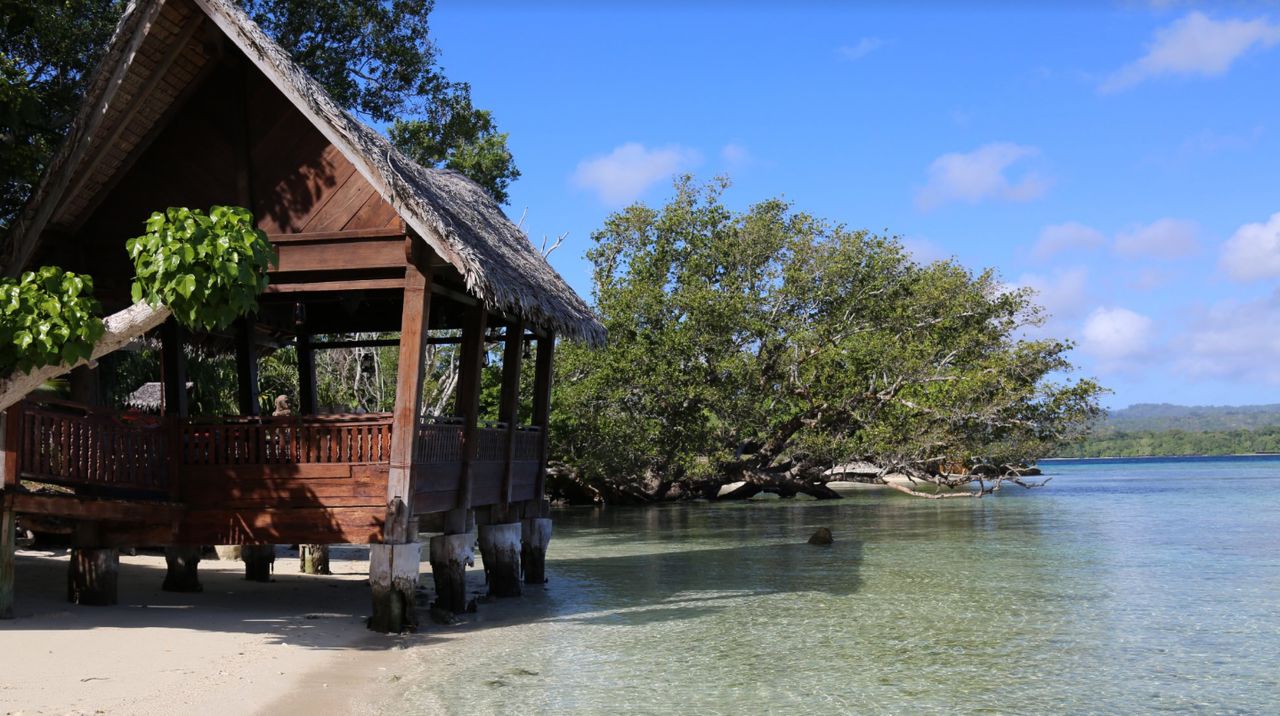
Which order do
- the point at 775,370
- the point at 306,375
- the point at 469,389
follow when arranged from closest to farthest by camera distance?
the point at 469,389
the point at 306,375
the point at 775,370

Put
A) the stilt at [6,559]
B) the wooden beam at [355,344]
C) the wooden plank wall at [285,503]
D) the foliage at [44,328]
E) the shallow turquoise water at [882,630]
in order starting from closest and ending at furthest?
the foliage at [44,328] < the shallow turquoise water at [882,630] < the stilt at [6,559] < the wooden plank wall at [285,503] < the wooden beam at [355,344]

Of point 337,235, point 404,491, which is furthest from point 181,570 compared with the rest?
point 337,235

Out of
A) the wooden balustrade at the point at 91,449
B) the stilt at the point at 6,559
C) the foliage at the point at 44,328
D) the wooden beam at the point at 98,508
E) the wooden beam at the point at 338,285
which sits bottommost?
the stilt at the point at 6,559

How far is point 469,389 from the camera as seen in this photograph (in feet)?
32.0

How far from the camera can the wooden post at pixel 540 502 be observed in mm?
12383

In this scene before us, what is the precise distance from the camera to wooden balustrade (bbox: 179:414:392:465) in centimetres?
855

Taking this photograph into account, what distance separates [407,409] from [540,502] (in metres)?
4.33

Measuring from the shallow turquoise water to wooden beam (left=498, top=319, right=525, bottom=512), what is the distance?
4.12ft

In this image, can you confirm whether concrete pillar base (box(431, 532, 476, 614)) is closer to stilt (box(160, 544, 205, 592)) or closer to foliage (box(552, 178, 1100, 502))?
stilt (box(160, 544, 205, 592))

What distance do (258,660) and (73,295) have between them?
2582 millimetres

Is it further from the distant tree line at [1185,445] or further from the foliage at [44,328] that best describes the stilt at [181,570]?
the distant tree line at [1185,445]

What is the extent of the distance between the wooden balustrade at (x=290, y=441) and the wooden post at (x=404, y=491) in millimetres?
218

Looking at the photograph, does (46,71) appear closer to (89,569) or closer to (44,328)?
(89,569)

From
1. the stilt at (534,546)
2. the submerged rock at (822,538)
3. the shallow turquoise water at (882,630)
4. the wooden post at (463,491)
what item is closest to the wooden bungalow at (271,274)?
the wooden post at (463,491)
